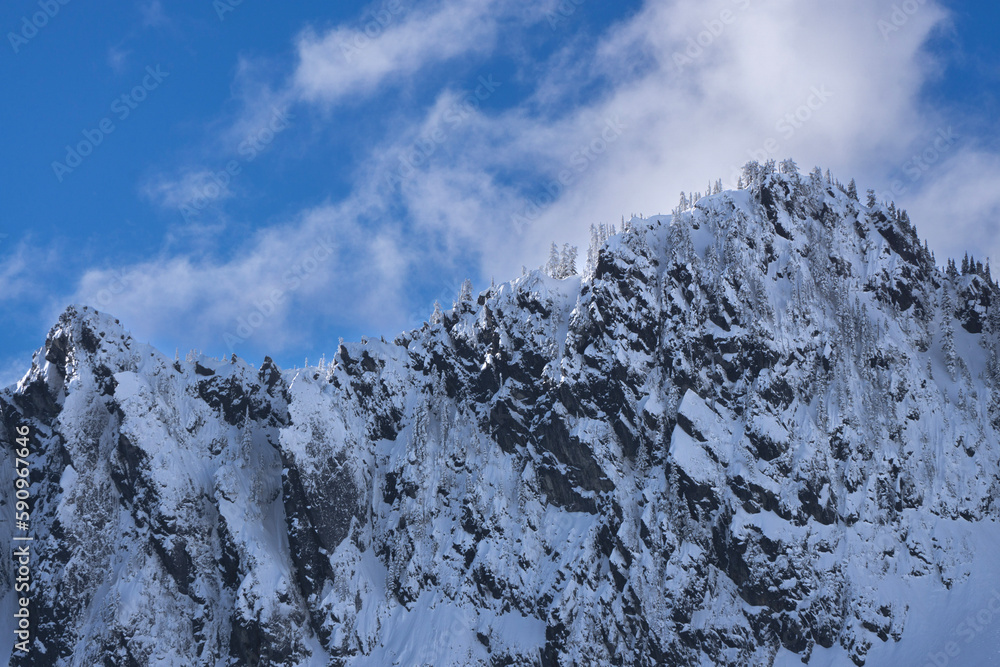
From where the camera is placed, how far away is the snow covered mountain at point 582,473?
145 m

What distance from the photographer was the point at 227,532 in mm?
161000

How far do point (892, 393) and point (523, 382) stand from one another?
60924mm

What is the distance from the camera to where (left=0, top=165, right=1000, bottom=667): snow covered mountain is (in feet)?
474

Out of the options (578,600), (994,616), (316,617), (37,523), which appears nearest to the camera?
(994,616)

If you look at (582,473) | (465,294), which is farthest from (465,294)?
(582,473)

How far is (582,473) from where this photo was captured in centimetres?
15938

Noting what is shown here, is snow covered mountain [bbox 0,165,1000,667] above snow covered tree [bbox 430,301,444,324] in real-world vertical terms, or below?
below

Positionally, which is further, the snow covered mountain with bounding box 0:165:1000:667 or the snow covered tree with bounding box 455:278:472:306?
the snow covered tree with bounding box 455:278:472:306

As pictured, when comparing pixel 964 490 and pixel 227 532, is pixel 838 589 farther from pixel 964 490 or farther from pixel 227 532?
pixel 227 532

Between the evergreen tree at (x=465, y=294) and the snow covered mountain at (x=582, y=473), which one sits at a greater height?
the evergreen tree at (x=465, y=294)

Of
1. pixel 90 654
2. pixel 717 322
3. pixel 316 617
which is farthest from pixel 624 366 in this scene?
pixel 90 654

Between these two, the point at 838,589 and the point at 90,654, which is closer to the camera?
the point at 838,589

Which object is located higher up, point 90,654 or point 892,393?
point 892,393

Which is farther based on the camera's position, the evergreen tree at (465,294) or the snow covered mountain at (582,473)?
the evergreen tree at (465,294)
